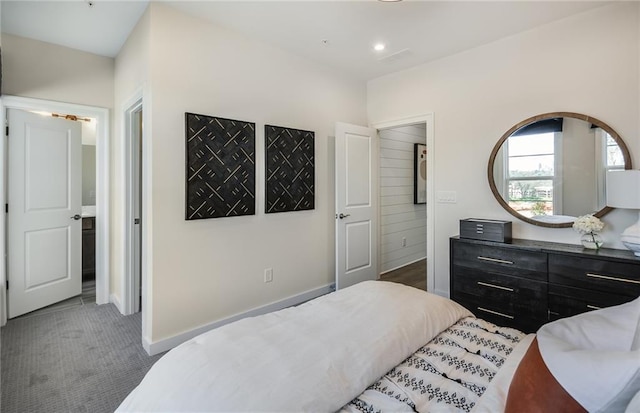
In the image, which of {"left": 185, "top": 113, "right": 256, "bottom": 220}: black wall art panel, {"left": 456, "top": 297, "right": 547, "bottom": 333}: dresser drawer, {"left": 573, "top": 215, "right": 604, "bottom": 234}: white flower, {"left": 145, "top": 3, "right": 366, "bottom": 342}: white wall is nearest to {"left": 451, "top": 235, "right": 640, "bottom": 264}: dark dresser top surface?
{"left": 573, "top": 215, "right": 604, "bottom": 234}: white flower

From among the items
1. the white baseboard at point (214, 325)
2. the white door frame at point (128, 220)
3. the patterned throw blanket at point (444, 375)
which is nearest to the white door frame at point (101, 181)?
the white door frame at point (128, 220)

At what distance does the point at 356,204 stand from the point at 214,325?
205 centimetres

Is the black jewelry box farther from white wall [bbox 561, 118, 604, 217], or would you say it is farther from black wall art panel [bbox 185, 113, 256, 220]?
black wall art panel [bbox 185, 113, 256, 220]

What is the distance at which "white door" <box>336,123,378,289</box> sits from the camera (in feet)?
12.0

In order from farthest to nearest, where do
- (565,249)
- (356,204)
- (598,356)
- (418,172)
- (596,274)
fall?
(418,172) < (356,204) < (565,249) < (596,274) < (598,356)

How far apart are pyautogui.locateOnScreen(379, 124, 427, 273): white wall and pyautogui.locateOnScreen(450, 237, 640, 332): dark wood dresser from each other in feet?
5.52

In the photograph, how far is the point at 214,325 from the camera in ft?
9.14

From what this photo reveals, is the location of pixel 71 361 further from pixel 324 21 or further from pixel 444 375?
pixel 324 21

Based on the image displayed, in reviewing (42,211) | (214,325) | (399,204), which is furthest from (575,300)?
(42,211)

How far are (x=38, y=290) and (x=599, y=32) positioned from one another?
572 centimetres

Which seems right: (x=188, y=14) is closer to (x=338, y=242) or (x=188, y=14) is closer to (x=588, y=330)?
(x=338, y=242)

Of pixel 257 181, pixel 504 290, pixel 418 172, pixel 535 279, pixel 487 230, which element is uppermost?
pixel 418 172

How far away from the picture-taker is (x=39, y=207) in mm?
3250

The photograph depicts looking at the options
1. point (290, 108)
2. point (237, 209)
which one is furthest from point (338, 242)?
point (290, 108)
